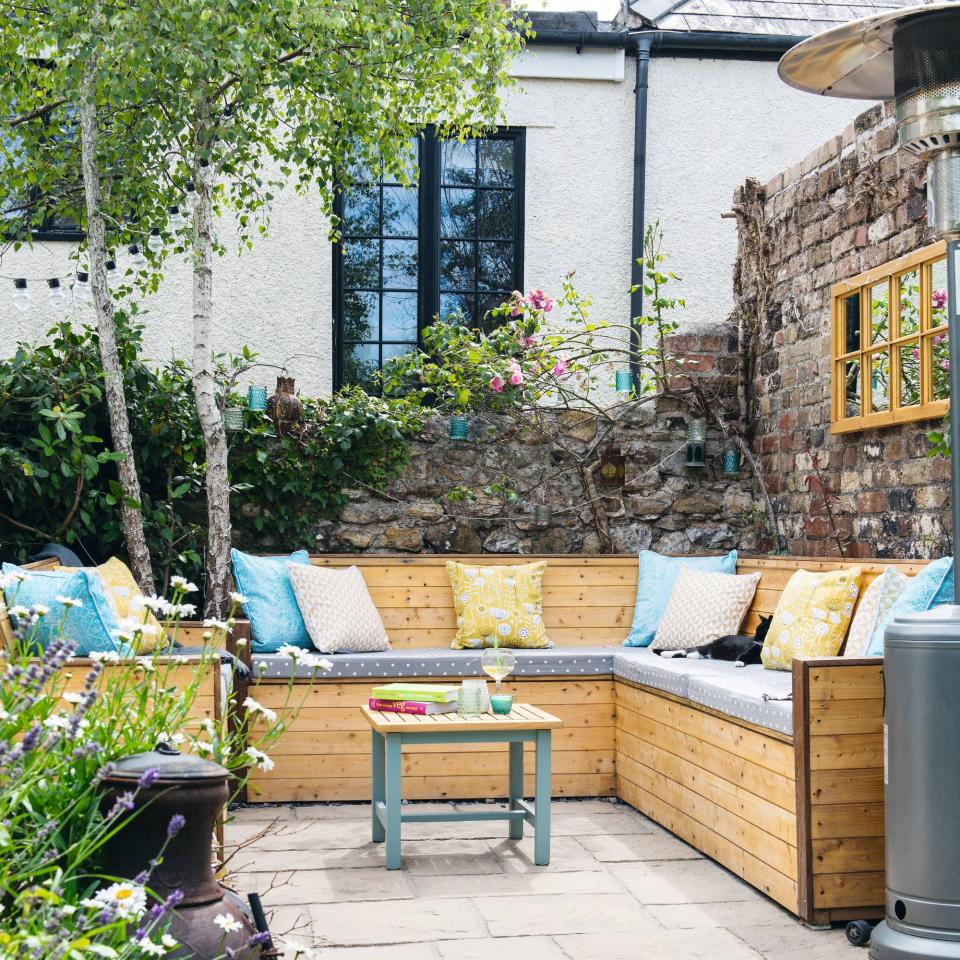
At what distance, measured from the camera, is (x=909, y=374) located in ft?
16.0

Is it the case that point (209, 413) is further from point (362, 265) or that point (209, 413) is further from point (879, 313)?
point (879, 313)

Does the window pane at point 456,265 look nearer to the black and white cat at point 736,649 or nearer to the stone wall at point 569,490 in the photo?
the stone wall at point 569,490

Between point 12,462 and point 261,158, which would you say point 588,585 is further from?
point 261,158

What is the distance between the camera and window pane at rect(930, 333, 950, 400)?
4586 mm

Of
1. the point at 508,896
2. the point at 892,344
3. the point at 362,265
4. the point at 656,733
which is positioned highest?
the point at 362,265

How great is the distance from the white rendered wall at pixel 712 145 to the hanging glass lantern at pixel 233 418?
309cm

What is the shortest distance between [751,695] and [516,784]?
107cm

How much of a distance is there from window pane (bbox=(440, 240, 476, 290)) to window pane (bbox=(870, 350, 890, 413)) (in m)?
3.06

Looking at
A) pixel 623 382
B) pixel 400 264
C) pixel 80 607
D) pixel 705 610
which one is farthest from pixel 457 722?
pixel 400 264

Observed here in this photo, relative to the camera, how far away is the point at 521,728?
13.4 ft

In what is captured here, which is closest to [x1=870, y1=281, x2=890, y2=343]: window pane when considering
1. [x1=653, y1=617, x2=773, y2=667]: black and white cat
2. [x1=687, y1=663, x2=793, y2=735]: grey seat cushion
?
[x1=653, y1=617, x2=773, y2=667]: black and white cat

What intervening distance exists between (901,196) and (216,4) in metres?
2.84

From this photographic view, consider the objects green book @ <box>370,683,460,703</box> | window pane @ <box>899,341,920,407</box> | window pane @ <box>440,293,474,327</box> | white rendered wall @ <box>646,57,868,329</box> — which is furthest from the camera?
white rendered wall @ <box>646,57,868,329</box>

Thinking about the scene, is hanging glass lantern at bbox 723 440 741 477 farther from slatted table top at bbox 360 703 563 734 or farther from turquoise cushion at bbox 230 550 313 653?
slatted table top at bbox 360 703 563 734
